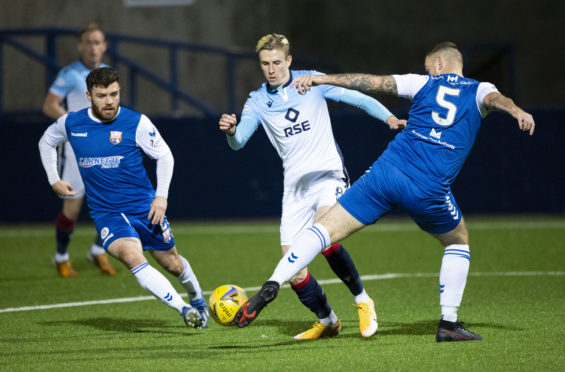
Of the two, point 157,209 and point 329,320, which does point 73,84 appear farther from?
point 329,320

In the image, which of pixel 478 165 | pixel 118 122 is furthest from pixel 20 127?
pixel 118 122

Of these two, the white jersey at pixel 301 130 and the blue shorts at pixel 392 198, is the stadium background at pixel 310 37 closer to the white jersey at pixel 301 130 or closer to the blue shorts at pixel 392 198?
the white jersey at pixel 301 130

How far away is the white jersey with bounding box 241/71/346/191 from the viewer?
632 cm

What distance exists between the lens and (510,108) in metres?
5.01

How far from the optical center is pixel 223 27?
19734 mm

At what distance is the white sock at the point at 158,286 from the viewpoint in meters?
6.04

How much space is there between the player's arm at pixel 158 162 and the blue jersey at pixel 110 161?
63 mm

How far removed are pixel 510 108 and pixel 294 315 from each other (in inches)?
109

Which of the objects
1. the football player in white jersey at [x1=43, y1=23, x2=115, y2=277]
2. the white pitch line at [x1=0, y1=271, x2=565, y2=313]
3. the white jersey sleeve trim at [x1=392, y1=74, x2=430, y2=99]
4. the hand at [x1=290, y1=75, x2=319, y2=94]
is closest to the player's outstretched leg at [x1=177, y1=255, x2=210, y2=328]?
the white pitch line at [x1=0, y1=271, x2=565, y2=313]

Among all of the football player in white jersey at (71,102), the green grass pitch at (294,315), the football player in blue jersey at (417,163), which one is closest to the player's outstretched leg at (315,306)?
the green grass pitch at (294,315)

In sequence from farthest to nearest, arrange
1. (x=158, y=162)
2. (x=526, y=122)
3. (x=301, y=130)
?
(x=158, y=162) → (x=301, y=130) → (x=526, y=122)

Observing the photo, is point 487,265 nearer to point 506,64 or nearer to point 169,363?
point 169,363

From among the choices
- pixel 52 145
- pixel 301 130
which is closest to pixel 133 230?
pixel 52 145

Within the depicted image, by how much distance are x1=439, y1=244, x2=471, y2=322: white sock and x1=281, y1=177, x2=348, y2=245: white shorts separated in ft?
3.16
